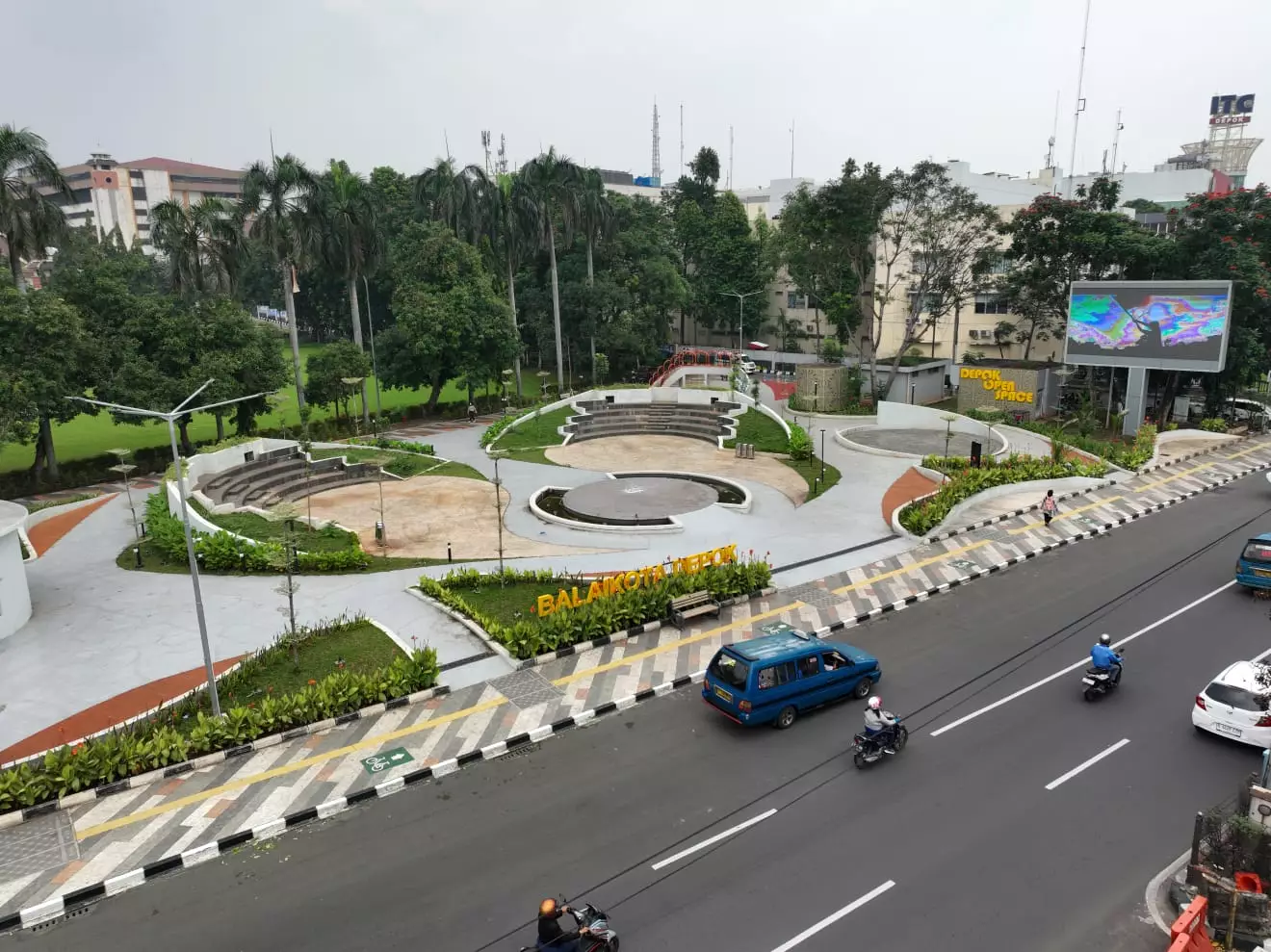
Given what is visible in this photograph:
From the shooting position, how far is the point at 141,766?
1491 centimetres

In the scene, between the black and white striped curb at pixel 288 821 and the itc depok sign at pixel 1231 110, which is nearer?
the black and white striped curb at pixel 288 821

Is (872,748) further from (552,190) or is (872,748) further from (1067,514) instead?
(552,190)

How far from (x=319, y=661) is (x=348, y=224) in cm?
3713

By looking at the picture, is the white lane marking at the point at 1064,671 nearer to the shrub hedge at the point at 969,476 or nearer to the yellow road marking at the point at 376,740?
the yellow road marking at the point at 376,740

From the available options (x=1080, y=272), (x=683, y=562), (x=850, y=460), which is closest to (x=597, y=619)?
(x=683, y=562)

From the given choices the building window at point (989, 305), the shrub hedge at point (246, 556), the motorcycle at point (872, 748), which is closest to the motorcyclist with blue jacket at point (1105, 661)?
the motorcycle at point (872, 748)

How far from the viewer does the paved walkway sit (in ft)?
42.1

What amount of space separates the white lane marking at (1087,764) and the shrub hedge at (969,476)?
1325 cm

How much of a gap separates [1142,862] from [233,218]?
159 feet

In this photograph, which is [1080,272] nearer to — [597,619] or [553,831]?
[597,619]

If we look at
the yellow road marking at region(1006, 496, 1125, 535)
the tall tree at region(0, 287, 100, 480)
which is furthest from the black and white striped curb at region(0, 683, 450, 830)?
the tall tree at region(0, 287, 100, 480)

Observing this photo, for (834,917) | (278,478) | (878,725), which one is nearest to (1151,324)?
(878,725)

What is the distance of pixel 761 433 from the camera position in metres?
45.9

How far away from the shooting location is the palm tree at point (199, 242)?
43.0 meters
